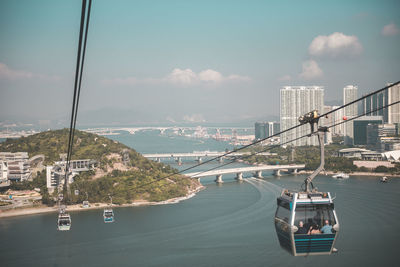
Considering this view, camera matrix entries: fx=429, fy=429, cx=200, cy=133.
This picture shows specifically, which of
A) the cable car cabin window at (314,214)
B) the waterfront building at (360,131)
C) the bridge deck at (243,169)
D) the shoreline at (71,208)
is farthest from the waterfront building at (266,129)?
the cable car cabin window at (314,214)

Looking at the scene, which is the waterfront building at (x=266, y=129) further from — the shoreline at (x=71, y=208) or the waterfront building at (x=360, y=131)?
the shoreline at (x=71, y=208)

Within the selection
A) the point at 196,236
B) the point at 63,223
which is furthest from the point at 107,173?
the point at 196,236

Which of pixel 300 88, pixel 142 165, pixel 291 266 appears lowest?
pixel 291 266

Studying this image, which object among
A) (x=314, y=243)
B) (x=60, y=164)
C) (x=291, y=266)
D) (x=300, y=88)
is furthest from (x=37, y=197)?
(x=300, y=88)

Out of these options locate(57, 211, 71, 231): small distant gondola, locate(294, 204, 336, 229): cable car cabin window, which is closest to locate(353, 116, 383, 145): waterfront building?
locate(57, 211, 71, 231): small distant gondola

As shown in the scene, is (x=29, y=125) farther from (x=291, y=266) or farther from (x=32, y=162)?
(x=291, y=266)
